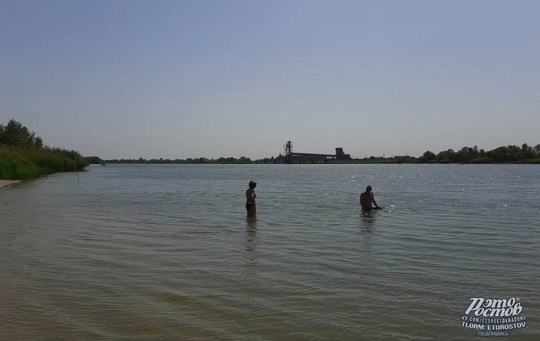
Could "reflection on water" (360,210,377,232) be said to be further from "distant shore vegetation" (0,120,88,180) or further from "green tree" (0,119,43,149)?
"green tree" (0,119,43,149)

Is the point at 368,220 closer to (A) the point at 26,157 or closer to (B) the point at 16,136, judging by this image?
(A) the point at 26,157

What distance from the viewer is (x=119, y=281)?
33.0 ft

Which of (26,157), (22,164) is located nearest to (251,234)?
(22,164)

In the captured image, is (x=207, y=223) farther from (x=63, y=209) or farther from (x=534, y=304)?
(x=534, y=304)

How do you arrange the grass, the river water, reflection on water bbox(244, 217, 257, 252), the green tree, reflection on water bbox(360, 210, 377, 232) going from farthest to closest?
the green tree → the grass → reflection on water bbox(360, 210, 377, 232) → reflection on water bbox(244, 217, 257, 252) → the river water

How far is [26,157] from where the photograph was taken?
55688 millimetres

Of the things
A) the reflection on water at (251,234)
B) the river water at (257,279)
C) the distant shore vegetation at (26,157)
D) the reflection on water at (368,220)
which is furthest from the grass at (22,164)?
the reflection on water at (368,220)

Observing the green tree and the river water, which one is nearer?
the river water

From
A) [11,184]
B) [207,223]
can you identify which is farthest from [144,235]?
[11,184]

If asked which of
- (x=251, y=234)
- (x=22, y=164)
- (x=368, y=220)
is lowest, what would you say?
(x=368, y=220)

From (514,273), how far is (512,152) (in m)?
192

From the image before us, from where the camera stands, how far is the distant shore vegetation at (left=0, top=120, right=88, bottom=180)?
48.6 metres

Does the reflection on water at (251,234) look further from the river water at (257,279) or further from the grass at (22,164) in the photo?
the grass at (22,164)

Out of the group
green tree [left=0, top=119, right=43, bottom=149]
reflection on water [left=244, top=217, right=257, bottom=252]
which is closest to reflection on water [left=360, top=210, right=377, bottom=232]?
reflection on water [left=244, top=217, right=257, bottom=252]
